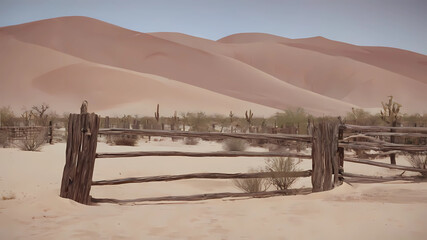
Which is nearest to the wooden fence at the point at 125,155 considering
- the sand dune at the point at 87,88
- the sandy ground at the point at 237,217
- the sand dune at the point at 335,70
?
the sandy ground at the point at 237,217

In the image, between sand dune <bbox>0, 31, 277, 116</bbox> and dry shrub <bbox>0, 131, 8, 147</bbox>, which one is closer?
dry shrub <bbox>0, 131, 8, 147</bbox>

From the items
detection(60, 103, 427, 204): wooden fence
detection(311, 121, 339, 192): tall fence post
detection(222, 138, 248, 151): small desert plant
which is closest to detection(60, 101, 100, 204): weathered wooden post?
detection(60, 103, 427, 204): wooden fence

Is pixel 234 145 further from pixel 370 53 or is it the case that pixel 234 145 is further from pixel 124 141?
pixel 370 53

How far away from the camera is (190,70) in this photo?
8706cm

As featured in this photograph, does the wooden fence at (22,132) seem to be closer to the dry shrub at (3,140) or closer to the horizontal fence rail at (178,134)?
the dry shrub at (3,140)

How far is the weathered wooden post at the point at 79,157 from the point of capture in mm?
6008

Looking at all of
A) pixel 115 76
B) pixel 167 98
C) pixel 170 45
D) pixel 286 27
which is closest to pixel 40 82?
pixel 115 76

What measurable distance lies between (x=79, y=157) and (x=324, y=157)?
13.5ft

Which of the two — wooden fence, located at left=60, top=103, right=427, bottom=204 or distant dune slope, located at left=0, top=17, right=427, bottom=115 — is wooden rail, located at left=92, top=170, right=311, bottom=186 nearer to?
wooden fence, located at left=60, top=103, right=427, bottom=204

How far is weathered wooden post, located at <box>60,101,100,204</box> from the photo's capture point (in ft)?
19.7

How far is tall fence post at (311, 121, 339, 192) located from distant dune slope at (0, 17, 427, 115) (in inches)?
2159

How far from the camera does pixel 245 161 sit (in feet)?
45.9

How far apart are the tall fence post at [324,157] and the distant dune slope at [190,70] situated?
180 ft

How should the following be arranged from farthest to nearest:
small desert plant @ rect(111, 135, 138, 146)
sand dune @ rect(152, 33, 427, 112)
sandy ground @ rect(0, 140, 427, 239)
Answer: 1. sand dune @ rect(152, 33, 427, 112)
2. small desert plant @ rect(111, 135, 138, 146)
3. sandy ground @ rect(0, 140, 427, 239)
